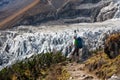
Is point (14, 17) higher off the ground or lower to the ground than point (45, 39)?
higher

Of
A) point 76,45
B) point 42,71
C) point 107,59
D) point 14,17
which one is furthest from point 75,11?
point 107,59

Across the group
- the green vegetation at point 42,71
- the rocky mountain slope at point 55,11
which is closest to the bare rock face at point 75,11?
the rocky mountain slope at point 55,11

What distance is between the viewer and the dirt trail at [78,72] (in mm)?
18172

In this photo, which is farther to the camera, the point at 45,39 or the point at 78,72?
the point at 45,39

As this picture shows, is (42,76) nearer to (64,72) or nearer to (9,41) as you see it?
(64,72)

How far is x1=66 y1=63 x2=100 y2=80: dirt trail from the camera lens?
18172mm

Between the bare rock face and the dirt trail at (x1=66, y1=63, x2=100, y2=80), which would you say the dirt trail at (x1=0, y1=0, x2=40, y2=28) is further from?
the dirt trail at (x1=66, y1=63, x2=100, y2=80)

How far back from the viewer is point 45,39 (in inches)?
1660

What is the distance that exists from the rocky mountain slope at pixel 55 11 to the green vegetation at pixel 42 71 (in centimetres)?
2493

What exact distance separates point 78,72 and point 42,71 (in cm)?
258

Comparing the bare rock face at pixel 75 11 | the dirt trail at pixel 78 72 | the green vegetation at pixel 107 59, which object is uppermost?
the bare rock face at pixel 75 11

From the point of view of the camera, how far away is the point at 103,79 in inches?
676

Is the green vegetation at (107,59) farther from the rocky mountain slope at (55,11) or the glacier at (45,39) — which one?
the rocky mountain slope at (55,11)

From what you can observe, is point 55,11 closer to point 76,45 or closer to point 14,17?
point 14,17
